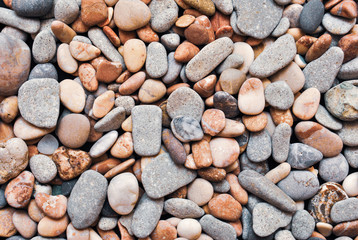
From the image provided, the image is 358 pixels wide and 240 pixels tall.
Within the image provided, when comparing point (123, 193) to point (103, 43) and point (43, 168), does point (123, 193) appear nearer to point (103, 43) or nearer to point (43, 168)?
point (43, 168)

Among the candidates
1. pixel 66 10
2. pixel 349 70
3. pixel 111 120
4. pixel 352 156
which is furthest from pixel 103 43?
pixel 352 156

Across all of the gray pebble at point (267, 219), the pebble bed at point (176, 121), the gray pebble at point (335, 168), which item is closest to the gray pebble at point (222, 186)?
the pebble bed at point (176, 121)

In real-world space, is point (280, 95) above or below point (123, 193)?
above

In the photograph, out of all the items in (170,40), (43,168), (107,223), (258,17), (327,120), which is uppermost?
(258,17)

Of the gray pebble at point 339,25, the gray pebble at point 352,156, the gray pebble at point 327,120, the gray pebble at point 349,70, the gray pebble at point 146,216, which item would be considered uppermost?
the gray pebble at point 339,25

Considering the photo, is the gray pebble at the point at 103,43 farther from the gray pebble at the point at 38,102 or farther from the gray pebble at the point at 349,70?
the gray pebble at the point at 349,70

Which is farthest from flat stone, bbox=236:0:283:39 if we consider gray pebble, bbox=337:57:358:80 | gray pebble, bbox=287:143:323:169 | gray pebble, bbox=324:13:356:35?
gray pebble, bbox=287:143:323:169
